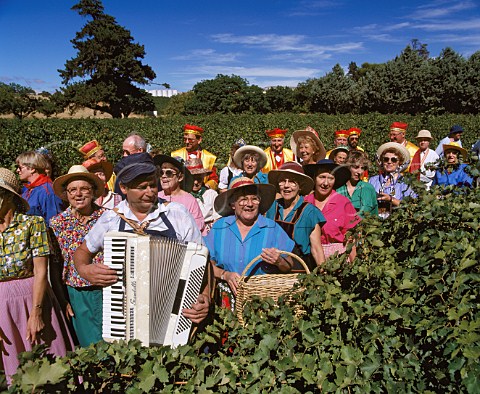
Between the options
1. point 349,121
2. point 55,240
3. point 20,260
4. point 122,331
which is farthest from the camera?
point 349,121

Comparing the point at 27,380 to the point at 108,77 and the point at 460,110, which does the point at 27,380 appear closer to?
the point at 460,110

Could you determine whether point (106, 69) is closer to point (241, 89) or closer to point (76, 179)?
point (241, 89)

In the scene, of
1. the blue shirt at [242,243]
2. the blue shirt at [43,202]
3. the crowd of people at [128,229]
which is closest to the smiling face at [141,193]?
the crowd of people at [128,229]

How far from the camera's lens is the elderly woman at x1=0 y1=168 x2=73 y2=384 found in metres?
3.05

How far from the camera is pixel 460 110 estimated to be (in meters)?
51.0

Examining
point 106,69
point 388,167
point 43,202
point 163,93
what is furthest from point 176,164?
point 163,93

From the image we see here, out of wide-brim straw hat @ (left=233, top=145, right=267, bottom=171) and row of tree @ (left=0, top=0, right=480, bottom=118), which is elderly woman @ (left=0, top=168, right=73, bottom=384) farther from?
row of tree @ (left=0, top=0, right=480, bottom=118)

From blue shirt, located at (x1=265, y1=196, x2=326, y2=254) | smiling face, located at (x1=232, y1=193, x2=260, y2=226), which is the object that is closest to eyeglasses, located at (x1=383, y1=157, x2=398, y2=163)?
blue shirt, located at (x1=265, y1=196, x2=326, y2=254)

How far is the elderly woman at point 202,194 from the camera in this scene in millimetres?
5223

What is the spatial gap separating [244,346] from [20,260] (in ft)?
5.91

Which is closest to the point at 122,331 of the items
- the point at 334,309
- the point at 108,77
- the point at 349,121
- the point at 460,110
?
the point at 334,309

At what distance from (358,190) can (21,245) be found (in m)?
3.49

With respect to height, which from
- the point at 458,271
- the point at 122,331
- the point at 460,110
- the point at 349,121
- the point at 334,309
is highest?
the point at 460,110

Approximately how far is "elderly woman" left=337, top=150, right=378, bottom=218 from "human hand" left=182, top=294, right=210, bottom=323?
8.71 ft
